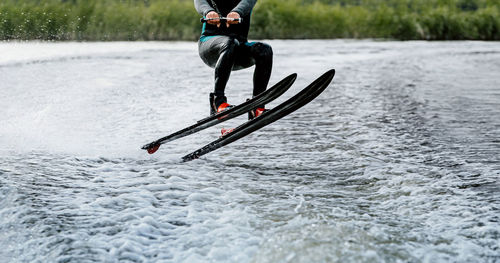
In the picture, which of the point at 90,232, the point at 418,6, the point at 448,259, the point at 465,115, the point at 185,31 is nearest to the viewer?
the point at 448,259

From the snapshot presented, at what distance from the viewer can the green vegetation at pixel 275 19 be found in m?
21.2

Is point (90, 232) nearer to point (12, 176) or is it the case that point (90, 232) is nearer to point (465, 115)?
point (12, 176)

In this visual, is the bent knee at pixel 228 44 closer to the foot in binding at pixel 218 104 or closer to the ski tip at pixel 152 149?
the foot in binding at pixel 218 104

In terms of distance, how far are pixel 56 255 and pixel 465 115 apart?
509 cm

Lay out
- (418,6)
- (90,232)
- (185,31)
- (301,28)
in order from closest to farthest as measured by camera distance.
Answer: (90,232), (185,31), (301,28), (418,6)

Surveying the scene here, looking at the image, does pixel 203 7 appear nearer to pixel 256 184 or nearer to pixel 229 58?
pixel 229 58

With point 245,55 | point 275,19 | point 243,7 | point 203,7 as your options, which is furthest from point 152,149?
point 275,19

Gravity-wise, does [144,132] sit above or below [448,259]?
below

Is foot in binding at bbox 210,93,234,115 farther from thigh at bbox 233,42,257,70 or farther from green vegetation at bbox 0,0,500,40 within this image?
green vegetation at bbox 0,0,500,40

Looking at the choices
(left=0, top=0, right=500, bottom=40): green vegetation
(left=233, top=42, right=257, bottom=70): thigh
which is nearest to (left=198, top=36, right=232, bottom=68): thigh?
(left=233, top=42, right=257, bottom=70): thigh

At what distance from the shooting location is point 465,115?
6309mm

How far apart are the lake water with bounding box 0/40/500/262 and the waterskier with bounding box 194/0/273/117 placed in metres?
0.52

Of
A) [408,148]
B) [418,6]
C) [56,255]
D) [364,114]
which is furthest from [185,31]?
[56,255]

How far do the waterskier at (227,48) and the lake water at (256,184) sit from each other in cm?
52
